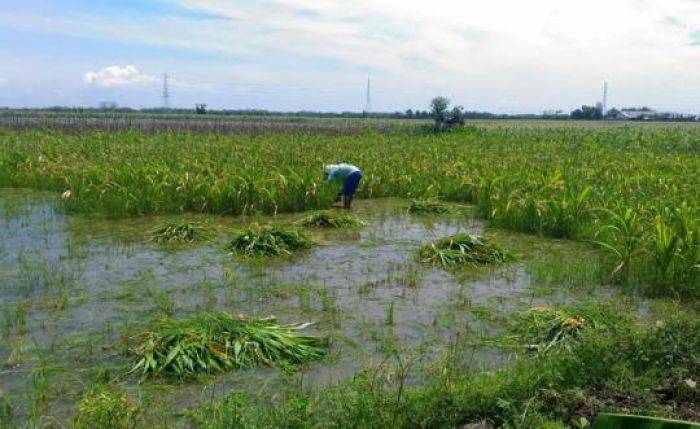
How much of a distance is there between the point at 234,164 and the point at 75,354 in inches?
331

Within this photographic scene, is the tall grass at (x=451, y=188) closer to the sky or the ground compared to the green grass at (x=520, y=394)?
closer to the sky

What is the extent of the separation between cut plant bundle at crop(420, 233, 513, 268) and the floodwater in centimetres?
17

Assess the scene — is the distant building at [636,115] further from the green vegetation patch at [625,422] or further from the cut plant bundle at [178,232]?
the green vegetation patch at [625,422]

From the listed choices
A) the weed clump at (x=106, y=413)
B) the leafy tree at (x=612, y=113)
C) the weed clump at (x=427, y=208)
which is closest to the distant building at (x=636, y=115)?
the leafy tree at (x=612, y=113)

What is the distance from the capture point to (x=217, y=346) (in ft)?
13.1

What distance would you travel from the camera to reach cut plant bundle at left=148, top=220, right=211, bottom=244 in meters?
7.45

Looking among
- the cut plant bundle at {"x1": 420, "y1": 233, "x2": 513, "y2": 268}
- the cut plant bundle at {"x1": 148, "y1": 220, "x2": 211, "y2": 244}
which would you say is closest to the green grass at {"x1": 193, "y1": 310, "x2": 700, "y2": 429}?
the cut plant bundle at {"x1": 420, "y1": 233, "x2": 513, "y2": 268}

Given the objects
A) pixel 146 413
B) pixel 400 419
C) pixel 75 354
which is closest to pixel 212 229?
pixel 75 354

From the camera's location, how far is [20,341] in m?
4.16

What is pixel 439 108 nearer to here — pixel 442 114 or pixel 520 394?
pixel 442 114

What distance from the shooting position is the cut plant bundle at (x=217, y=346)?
149 inches

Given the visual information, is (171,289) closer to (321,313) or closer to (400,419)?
(321,313)

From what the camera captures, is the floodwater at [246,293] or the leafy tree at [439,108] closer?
the floodwater at [246,293]

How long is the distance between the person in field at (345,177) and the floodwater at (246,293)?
4.51 ft
